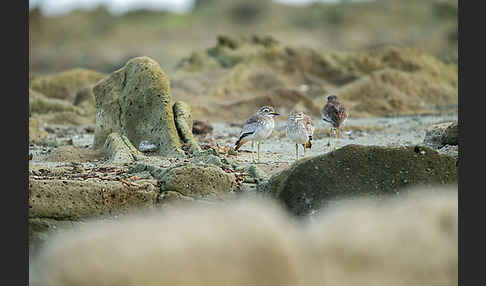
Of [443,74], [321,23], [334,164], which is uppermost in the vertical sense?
[321,23]

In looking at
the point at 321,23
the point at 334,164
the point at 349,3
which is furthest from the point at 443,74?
the point at 349,3

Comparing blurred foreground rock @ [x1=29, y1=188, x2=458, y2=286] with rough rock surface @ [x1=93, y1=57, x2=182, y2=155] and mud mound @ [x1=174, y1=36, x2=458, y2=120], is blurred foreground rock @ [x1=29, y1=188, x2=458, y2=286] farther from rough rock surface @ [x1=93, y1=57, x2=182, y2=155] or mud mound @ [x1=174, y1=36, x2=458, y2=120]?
mud mound @ [x1=174, y1=36, x2=458, y2=120]

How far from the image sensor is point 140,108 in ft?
30.5

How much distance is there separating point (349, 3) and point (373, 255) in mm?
52041

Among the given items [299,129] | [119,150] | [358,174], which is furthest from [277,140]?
[358,174]

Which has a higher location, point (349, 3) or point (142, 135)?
point (349, 3)

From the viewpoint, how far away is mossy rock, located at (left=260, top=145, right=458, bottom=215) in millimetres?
6344

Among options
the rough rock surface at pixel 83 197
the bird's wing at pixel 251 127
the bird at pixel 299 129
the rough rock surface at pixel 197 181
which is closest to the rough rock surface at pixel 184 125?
the bird's wing at pixel 251 127

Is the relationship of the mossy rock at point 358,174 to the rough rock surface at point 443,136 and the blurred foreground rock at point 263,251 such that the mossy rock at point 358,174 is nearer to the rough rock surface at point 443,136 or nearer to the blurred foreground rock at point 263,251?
the blurred foreground rock at point 263,251

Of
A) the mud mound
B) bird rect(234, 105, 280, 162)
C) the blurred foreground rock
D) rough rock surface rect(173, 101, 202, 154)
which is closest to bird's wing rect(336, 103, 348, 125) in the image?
bird rect(234, 105, 280, 162)

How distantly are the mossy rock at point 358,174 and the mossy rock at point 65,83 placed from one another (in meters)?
15.7

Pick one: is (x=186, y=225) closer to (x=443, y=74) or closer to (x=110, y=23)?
(x=443, y=74)

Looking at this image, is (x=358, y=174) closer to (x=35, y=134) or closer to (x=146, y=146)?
(x=146, y=146)

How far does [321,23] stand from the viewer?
165 feet
